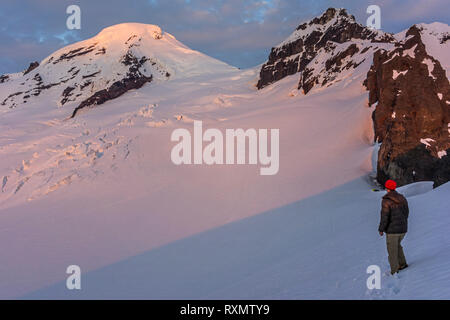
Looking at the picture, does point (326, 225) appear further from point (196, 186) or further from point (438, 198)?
point (196, 186)

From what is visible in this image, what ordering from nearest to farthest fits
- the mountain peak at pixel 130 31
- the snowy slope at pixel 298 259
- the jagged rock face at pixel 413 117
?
the snowy slope at pixel 298 259
the jagged rock face at pixel 413 117
the mountain peak at pixel 130 31

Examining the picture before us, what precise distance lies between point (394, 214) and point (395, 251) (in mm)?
585

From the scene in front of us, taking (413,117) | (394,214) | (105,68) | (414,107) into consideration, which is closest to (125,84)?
(105,68)

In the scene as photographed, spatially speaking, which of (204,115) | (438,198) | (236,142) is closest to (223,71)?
(204,115)

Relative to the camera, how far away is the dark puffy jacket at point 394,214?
4.45 metres

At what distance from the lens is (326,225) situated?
911cm

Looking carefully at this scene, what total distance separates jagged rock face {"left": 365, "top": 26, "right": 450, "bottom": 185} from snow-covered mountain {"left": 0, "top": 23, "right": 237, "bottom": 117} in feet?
123

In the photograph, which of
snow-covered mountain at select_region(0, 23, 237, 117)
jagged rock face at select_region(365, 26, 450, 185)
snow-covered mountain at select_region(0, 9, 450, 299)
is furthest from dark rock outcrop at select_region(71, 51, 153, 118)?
jagged rock face at select_region(365, 26, 450, 185)

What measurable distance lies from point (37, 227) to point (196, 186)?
7004 millimetres

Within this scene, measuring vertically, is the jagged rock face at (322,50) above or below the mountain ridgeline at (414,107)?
above

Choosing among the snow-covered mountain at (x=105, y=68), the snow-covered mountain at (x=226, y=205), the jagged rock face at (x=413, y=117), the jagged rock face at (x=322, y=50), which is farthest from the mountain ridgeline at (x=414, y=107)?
the snow-covered mountain at (x=105, y=68)

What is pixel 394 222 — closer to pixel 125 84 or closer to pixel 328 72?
pixel 328 72

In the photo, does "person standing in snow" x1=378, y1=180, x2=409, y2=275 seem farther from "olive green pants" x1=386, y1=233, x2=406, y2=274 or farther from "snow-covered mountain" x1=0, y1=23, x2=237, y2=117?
"snow-covered mountain" x1=0, y1=23, x2=237, y2=117

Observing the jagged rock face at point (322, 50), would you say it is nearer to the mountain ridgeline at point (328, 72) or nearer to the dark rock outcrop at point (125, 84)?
the mountain ridgeline at point (328, 72)
